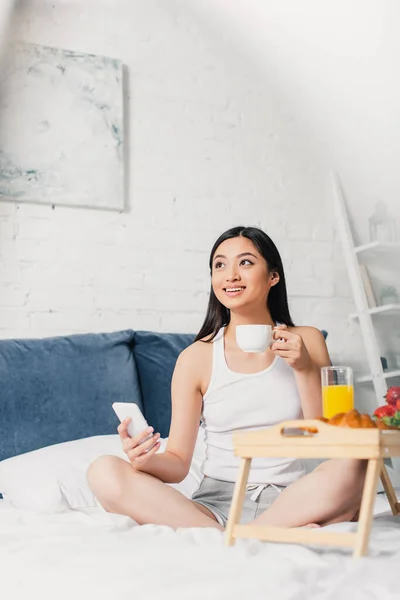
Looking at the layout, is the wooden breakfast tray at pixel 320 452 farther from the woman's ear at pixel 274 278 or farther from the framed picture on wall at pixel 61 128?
the framed picture on wall at pixel 61 128

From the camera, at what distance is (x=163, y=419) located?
2.47m

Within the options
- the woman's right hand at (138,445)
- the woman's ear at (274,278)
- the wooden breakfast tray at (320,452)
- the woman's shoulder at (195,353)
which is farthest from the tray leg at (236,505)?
the woman's ear at (274,278)

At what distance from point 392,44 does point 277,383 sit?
1.92 metres

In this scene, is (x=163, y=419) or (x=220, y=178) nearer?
(x=163, y=419)

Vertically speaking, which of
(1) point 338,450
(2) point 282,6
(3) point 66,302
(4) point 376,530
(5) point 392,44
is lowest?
(4) point 376,530

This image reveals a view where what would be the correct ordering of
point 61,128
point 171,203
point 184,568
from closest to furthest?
point 184,568
point 61,128
point 171,203

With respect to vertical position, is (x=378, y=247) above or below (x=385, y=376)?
above

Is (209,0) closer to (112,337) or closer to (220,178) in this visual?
(220,178)

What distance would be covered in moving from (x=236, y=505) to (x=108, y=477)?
A: 0.38 meters

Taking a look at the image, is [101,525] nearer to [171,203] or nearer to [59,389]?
[59,389]

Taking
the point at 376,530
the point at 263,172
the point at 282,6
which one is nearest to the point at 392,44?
the point at 282,6

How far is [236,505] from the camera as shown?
129 cm

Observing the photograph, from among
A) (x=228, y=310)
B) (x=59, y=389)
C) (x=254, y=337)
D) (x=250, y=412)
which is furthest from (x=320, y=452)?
(x=59, y=389)

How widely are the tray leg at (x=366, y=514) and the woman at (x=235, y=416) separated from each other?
0.72 feet
